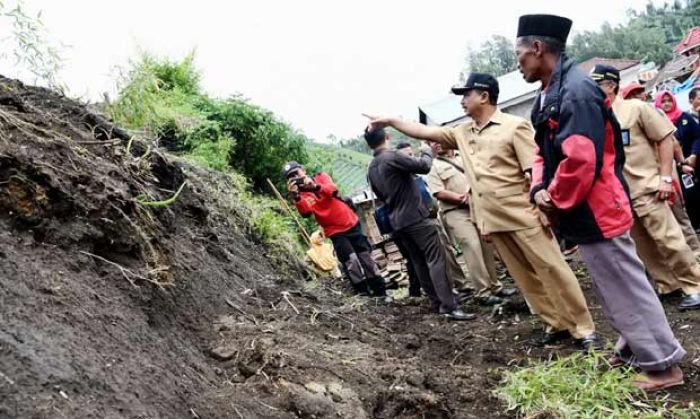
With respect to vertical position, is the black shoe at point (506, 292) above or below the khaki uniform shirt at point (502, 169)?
below

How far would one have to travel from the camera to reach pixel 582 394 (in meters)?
2.96

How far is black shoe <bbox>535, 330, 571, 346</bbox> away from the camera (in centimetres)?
417

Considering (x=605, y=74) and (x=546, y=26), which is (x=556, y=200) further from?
(x=605, y=74)

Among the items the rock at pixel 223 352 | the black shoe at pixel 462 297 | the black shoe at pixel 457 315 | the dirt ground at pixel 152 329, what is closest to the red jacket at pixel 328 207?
the black shoe at pixel 462 297

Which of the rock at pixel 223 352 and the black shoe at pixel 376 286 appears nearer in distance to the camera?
the rock at pixel 223 352

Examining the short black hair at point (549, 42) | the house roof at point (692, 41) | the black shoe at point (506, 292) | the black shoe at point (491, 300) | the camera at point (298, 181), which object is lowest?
the house roof at point (692, 41)

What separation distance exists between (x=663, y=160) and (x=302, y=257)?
5653 millimetres

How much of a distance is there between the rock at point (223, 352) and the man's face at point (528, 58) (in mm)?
2267

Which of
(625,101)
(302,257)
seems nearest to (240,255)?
(302,257)

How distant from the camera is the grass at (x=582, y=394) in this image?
277 centimetres

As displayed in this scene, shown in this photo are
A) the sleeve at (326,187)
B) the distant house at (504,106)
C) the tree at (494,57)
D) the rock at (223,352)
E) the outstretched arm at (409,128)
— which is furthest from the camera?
the tree at (494,57)

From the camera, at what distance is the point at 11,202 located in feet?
8.79

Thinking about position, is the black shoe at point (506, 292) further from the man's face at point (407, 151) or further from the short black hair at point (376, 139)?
the short black hair at point (376, 139)

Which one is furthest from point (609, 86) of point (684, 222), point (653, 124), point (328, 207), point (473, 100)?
point (328, 207)
